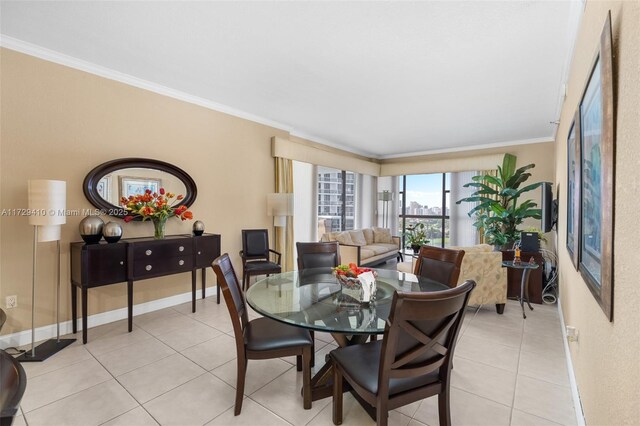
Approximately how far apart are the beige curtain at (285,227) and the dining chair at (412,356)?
3.58 m

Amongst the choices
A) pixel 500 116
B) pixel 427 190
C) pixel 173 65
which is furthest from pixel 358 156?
pixel 173 65

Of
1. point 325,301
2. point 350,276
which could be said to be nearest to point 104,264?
point 325,301

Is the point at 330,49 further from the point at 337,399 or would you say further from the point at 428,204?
the point at 428,204

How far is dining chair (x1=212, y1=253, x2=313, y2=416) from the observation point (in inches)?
71.0

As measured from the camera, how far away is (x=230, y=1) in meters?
2.16

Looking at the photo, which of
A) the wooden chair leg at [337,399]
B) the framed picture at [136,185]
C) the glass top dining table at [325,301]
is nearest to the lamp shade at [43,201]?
the framed picture at [136,185]

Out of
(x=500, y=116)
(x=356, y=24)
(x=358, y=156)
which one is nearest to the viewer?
(x=356, y=24)

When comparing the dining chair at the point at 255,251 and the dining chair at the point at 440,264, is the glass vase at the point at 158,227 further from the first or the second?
the dining chair at the point at 440,264

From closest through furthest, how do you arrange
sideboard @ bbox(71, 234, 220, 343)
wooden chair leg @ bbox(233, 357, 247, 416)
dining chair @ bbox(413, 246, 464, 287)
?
wooden chair leg @ bbox(233, 357, 247, 416) < dining chair @ bbox(413, 246, 464, 287) < sideboard @ bbox(71, 234, 220, 343)

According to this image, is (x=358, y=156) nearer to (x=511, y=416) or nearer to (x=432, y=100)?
(x=432, y=100)

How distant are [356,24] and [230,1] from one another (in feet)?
3.16

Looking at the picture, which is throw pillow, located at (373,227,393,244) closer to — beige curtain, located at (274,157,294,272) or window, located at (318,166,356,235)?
window, located at (318,166,356,235)

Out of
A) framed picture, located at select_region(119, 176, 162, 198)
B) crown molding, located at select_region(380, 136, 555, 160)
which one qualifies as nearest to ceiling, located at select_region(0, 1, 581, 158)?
framed picture, located at select_region(119, 176, 162, 198)

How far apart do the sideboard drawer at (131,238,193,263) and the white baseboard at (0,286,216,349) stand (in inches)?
30.4
